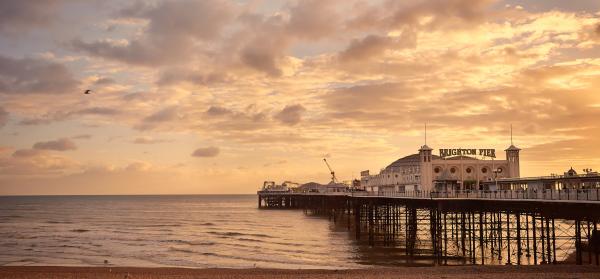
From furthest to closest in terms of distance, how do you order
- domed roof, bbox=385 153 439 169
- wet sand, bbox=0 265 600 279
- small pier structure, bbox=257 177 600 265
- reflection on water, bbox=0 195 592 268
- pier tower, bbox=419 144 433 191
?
domed roof, bbox=385 153 439 169
pier tower, bbox=419 144 433 191
reflection on water, bbox=0 195 592 268
small pier structure, bbox=257 177 600 265
wet sand, bbox=0 265 600 279

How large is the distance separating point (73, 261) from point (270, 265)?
1670 centimetres

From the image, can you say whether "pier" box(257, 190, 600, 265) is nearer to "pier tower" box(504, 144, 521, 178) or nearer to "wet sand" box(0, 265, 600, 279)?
"wet sand" box(0, 265, 600, 279)

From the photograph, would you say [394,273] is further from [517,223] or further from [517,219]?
[517,219]

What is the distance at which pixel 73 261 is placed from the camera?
164 feet

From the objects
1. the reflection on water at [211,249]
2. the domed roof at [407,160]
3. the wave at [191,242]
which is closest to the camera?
the reflection on water at [211,249]

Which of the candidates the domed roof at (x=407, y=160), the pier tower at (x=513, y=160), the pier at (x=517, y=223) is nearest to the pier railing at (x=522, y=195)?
the pier at (x=517, y=223)

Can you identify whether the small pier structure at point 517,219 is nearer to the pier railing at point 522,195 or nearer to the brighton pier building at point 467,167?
the pier railing at point 522,195

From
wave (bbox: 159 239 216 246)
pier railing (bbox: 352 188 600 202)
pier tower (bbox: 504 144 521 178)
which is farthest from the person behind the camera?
pier tower (bbox: 504 144 521 178)

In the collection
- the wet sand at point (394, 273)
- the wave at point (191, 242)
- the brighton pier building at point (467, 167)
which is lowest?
the wave at point (191, 242)

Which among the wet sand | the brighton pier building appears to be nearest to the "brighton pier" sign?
the brighton pier building

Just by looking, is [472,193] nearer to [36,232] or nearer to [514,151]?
[514,151]

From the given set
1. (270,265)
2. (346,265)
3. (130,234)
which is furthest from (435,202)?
(130,234)

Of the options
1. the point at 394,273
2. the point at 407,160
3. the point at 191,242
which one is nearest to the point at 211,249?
the point at 191,242

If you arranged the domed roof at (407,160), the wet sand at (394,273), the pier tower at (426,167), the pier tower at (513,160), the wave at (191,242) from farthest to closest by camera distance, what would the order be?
the domed roof at (407,160) < the pier tower at (426,167) < the pier tower at (513,160) < the wave at (191,242) < the wet sand at (394,273)
